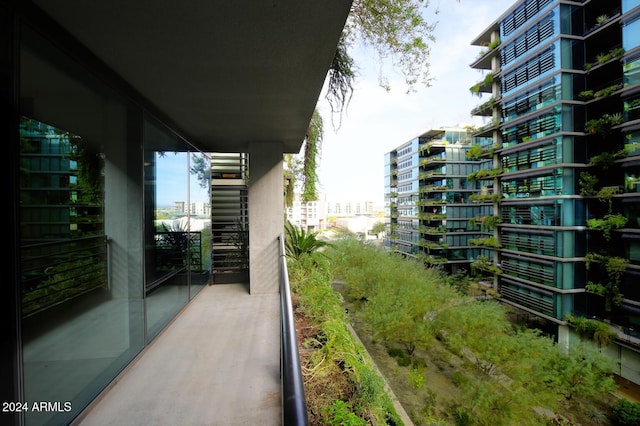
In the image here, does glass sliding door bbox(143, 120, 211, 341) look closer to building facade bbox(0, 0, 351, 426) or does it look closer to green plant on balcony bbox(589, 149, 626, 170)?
building facade bbox(0, 0, 351, 426)

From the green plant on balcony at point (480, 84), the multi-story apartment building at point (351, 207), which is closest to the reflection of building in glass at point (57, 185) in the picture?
the green plant on balcony at point (480, 84)

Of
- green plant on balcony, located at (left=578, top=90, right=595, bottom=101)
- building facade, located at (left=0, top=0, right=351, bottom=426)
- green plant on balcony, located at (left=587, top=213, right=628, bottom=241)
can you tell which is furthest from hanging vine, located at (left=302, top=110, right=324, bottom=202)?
green plant on balcony, located at (left=578, top=90, right=595, bottom=101)

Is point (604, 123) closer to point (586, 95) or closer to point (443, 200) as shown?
point (586, 95)

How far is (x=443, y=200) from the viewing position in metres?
26.0

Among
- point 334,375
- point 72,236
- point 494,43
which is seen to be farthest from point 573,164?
point 72,236

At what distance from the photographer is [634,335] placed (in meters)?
11.5

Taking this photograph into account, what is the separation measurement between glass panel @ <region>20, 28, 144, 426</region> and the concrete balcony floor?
0.19m

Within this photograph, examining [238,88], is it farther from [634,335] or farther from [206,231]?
[634,335]

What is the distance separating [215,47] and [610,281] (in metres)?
18.2

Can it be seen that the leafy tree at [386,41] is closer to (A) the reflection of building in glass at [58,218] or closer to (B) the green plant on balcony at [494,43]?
(A) the reflection of building in glass at [58,218]

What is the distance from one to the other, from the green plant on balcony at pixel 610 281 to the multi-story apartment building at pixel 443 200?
10675 millimetres

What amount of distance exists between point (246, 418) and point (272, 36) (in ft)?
7.91

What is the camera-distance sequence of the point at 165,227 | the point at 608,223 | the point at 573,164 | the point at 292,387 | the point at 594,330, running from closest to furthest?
the point at 292,387
the point at 165,227
the point at 608,223
the point at 594,330
the point at 573,164

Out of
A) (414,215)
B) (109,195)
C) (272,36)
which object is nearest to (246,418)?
(109,195)
